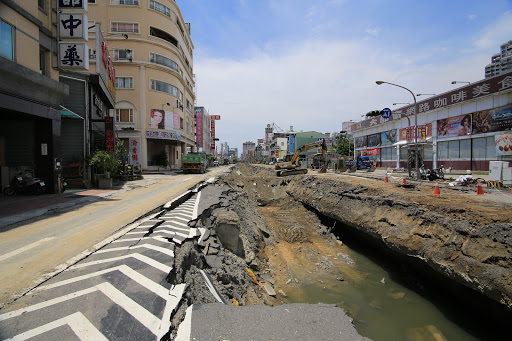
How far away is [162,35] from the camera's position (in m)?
38.3

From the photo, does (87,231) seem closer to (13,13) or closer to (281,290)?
(281,290)

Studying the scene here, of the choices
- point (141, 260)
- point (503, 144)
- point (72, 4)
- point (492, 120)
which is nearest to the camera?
point (141, 260)

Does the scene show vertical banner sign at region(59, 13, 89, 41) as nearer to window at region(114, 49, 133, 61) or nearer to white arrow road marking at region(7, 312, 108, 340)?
white arrow road marking at region(7, 312, 108, 340)

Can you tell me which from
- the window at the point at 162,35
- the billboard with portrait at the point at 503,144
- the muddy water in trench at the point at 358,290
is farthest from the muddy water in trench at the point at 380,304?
the window at the point at 162,35

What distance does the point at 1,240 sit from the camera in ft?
18.8

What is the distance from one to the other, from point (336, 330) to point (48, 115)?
15007 millimetres

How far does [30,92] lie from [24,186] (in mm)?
4365

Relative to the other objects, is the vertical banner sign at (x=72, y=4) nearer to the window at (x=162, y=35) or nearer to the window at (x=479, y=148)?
the window at (x=162, y=35)

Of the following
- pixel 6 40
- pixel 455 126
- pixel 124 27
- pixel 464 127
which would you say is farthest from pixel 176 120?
pixel 464 127

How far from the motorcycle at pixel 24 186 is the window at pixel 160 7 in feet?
107

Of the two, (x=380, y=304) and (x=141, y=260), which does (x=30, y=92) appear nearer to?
(x=141, y=260)

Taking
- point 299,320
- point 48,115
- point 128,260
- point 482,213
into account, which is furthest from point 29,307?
point 48,115

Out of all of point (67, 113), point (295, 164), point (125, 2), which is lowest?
point (295, 164)

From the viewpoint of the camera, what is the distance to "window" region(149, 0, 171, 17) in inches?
1394
